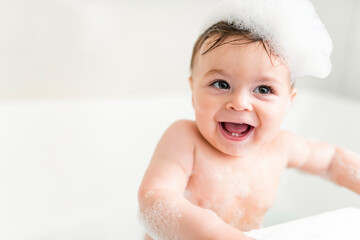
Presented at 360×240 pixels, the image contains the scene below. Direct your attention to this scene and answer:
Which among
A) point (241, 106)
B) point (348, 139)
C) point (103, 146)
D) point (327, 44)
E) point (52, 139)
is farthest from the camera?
point (348, 139)

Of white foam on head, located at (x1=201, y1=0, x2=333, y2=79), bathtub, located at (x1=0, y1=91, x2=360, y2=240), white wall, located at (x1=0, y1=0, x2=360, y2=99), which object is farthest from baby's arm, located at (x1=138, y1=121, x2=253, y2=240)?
white wall, located at (x1=0, y1=0, x2=360, y2=99)

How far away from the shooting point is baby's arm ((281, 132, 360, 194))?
1.07 m

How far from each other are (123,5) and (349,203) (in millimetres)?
1016

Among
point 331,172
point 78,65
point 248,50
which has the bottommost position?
point 331,172

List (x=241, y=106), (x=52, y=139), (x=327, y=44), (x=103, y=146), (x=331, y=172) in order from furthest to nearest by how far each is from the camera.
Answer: (x=103, y=146) < (x=52, y=139) < (x=331, y=172) < (x=327, y=44) < (x=241, y=106)

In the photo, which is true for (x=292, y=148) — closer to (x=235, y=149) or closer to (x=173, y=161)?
(x=235, y=149)

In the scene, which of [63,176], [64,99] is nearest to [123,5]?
[64,99]

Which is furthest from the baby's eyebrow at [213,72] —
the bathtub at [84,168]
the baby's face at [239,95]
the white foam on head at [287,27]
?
the bathtub at [84,168]

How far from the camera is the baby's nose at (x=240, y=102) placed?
817mm

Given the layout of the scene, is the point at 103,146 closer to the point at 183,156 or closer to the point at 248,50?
the point at 183,156

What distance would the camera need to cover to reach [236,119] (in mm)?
838

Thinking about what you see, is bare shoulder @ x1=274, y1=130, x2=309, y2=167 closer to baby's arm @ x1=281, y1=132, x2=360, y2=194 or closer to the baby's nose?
baby's arm @ x1=281, y1=132, x2=360, y2=194

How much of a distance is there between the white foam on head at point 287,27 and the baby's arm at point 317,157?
211mm

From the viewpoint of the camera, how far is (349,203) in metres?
1.38
